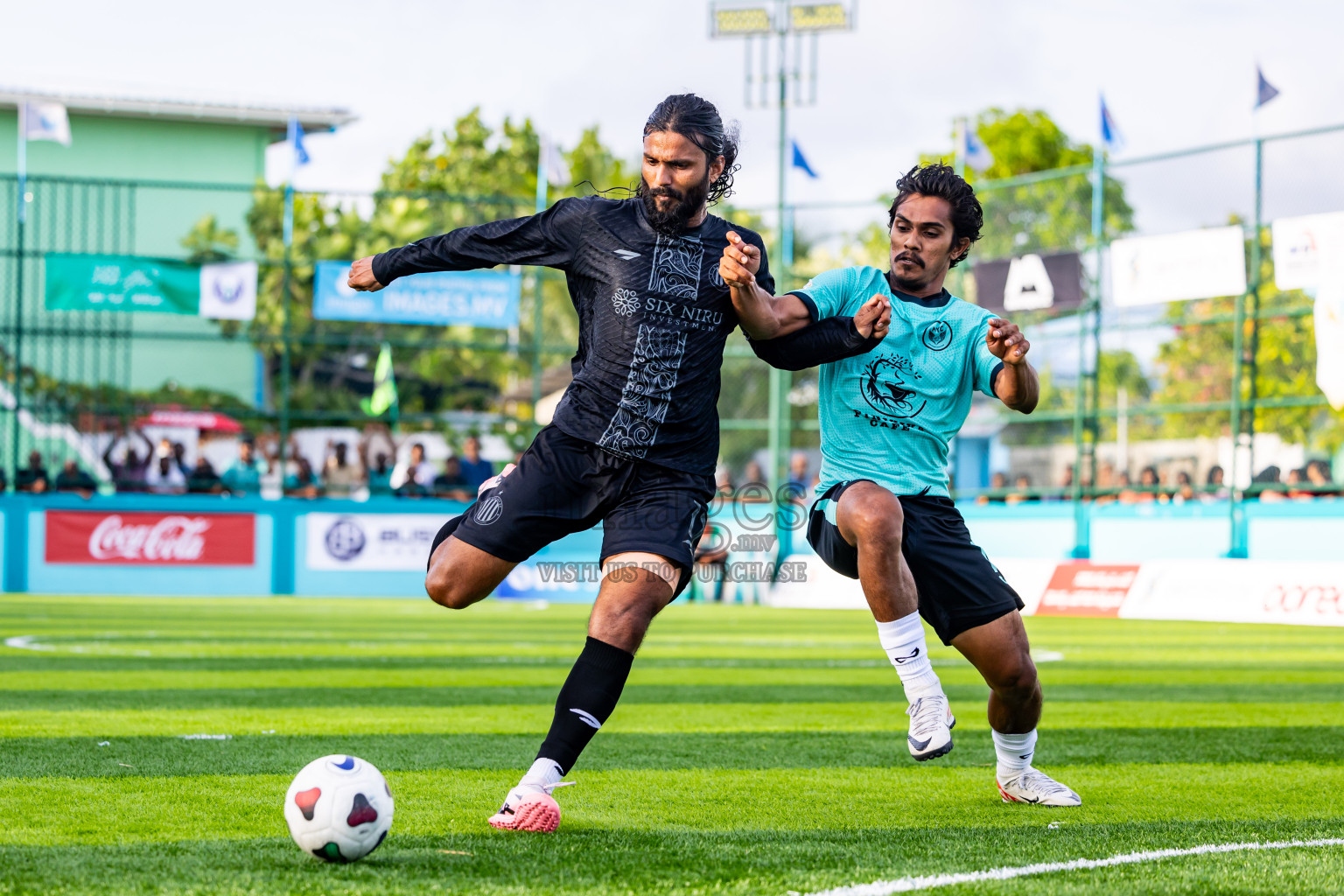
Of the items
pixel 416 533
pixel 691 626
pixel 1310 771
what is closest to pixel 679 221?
pixel 1310 771

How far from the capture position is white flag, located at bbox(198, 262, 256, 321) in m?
23.0

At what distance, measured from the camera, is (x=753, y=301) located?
463cm

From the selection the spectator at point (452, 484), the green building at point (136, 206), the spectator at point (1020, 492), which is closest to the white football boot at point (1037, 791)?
the spectator at point (452, 484)

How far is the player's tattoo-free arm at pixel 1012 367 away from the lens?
4758mm

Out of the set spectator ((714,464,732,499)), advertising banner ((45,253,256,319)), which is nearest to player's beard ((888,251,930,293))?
spectator ((714,464,732,499))

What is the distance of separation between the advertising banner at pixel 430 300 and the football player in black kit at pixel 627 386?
1941 centimetres

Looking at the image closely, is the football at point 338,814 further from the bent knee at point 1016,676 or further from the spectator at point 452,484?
the spectator at point 452,484

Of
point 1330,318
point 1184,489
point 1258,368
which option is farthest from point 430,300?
point 1330,318

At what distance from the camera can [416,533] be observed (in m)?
22.2

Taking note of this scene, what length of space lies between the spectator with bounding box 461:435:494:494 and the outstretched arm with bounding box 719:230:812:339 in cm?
1819

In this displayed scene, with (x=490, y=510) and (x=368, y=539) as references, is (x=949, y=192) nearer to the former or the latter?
(x=490, y=510)

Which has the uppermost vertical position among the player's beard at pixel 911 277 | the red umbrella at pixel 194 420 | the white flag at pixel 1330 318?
the white flag at pixel 1330 318

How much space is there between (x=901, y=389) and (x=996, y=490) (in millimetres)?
18952

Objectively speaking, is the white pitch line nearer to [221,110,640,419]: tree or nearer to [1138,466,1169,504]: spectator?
[1138,466,1169,504]: spectator
